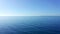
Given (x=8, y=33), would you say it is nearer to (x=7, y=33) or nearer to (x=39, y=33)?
(x=7, y=33)

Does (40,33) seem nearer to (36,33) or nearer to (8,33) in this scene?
(36,33)

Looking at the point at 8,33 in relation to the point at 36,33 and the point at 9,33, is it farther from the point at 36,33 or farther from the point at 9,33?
the point at 36,33

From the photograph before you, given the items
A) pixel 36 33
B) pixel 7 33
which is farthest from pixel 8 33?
pixel 36 33

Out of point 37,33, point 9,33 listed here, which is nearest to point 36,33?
point 37,33

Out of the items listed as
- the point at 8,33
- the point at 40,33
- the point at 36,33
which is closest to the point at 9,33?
the point at 8,33

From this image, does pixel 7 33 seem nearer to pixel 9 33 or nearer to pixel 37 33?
pixel 9 33
